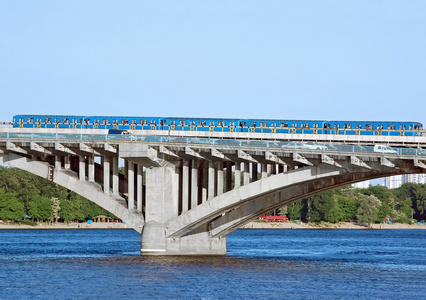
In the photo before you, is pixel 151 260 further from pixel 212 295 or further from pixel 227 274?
pixel 212 295

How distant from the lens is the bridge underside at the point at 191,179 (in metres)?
67.9

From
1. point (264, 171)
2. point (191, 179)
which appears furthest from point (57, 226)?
point (264, 171)

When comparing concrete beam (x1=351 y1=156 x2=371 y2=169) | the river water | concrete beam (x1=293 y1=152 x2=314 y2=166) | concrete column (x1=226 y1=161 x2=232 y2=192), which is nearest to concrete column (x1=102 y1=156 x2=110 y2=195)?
the river water

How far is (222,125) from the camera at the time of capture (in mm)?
87875

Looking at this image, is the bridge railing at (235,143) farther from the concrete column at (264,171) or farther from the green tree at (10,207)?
the green tree at (10,207)

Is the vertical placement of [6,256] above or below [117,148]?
below

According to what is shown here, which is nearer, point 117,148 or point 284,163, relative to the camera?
point 284,163

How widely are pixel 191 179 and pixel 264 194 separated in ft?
23.6

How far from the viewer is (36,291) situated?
56.1 meters

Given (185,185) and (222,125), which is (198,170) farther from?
(222,125)

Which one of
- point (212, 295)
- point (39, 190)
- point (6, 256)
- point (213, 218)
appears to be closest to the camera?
point (212, 295)

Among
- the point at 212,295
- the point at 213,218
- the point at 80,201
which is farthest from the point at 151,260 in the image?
the point at 80,201

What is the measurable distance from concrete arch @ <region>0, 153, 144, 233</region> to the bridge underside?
0.29 feet

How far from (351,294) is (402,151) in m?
13.1
